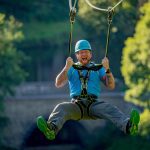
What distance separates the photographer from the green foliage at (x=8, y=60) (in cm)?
5672

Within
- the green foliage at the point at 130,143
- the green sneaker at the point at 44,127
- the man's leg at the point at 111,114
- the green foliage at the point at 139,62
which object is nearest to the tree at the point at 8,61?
the green foliage at the point at 130,143

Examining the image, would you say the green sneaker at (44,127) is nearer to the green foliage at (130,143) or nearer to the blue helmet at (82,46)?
the blue helmet at (82,46)

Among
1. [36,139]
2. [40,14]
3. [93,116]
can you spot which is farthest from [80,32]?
[93,116]

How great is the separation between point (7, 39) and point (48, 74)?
16.1m

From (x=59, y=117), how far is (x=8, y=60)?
1424 inches

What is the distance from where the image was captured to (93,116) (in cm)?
2094

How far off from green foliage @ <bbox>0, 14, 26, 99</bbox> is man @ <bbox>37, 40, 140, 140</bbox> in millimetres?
34858

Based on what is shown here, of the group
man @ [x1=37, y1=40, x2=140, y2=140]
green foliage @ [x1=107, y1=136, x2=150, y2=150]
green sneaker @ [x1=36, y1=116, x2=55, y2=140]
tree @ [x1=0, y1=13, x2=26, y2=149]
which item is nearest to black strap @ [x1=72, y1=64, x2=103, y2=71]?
man @ [x1=37, y1=40, x2=140, y2=140]

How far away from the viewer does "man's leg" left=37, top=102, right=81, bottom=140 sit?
66.4 feet

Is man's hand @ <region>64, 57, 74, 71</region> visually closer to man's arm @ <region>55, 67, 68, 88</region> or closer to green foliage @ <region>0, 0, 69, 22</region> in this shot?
man's arm @ <region>55, 67, 68, 88</region>

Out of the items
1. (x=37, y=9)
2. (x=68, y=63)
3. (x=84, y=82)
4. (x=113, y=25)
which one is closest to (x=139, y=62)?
(x=113, y=25)

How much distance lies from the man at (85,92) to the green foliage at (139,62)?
2936 cm

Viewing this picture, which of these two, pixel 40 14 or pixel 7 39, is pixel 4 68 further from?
pixel 40 14

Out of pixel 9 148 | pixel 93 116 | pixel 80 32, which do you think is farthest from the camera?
pixel 80 32
